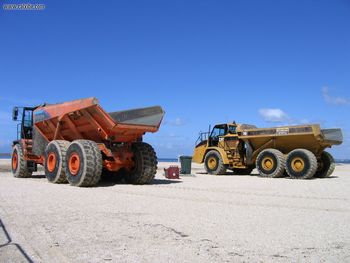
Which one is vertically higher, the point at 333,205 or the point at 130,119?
the point at 130,119

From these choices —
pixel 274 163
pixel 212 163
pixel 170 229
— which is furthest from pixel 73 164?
pixel 212 163

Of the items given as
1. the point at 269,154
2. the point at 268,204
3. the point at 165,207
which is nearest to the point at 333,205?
the point at 268,204

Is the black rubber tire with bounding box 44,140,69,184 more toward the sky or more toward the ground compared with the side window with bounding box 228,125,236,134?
more toward the ground

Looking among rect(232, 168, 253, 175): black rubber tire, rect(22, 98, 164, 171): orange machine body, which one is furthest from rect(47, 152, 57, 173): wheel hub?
rect(232, 168, 253, 175): black rubber tire

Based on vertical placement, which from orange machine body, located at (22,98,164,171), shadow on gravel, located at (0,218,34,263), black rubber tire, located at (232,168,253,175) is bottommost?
shadow on gravel, located at (0,218,34,263)

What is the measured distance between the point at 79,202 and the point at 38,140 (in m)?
7.60

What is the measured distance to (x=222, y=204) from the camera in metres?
8.91

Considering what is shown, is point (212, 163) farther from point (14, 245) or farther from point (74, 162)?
point (14, 245)

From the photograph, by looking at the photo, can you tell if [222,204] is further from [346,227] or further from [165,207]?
[346,227]

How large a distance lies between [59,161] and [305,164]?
398 inches

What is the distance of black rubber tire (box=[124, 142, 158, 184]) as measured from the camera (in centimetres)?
1372

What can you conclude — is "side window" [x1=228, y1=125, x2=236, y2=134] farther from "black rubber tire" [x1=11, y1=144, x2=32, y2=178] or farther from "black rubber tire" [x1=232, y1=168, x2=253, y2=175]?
Result: "black rubber tire" [x1=11, y1=144, x2=32, y2=178]

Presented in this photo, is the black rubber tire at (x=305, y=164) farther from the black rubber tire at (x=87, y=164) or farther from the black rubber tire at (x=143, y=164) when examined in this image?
the black rubber tire at (x=87, y=164)

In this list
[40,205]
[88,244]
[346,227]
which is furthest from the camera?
[40,205]
